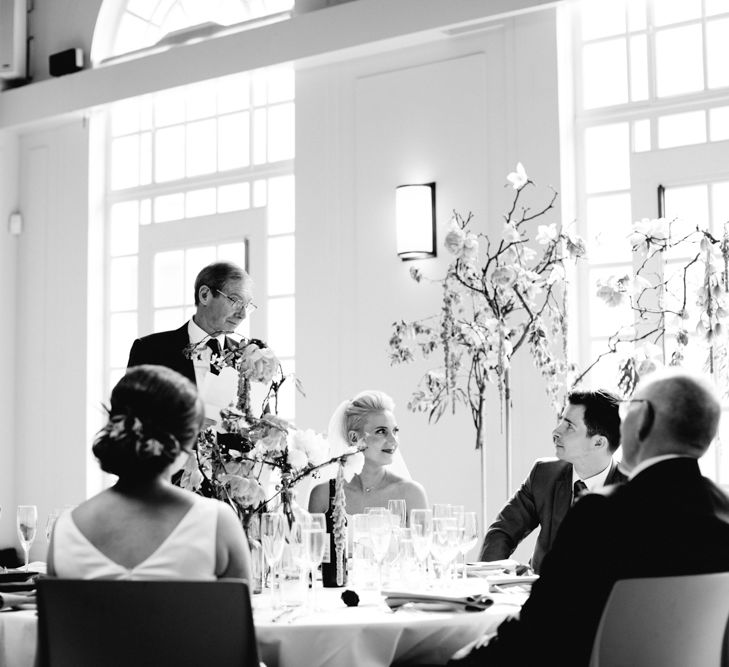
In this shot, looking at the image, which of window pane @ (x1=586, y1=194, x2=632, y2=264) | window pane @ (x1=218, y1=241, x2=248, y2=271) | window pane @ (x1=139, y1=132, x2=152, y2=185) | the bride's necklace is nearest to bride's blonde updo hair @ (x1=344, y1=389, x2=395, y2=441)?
the bride's necklace

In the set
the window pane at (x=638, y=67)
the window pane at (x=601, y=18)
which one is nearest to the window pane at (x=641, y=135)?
the window pane at (x=638, y=67)

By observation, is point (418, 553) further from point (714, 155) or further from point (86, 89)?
point (86, 89)

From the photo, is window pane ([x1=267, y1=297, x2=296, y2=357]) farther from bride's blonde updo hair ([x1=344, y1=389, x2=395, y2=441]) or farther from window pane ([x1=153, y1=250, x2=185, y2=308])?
bride's blonde updo hair ([x1=344, y1=389, x2=395, y2=441])

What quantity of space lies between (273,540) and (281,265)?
14.1 feet

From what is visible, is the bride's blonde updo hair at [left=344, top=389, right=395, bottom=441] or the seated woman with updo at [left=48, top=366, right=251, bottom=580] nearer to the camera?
the seated woman with updo at [left=48, top=366, right=251, bottom=580]

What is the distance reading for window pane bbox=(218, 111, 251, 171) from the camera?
23.7ft

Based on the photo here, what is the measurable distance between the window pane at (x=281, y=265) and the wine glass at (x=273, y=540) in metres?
4.17

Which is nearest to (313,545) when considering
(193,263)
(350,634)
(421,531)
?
(350,634)

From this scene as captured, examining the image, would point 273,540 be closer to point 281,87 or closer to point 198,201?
point 281,87

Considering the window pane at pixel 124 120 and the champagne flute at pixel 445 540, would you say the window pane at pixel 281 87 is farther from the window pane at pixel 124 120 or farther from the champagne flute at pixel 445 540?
the champagne flute at pixel 445 540

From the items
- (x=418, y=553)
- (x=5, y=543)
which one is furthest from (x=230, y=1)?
(x=418, y=553)

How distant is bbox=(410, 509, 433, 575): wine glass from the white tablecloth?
9.2 inches

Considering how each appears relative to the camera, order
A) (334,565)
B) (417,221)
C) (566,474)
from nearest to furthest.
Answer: (334,565)
(566,474)
(417,221)

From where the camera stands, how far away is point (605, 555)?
Answer: 227 cm
